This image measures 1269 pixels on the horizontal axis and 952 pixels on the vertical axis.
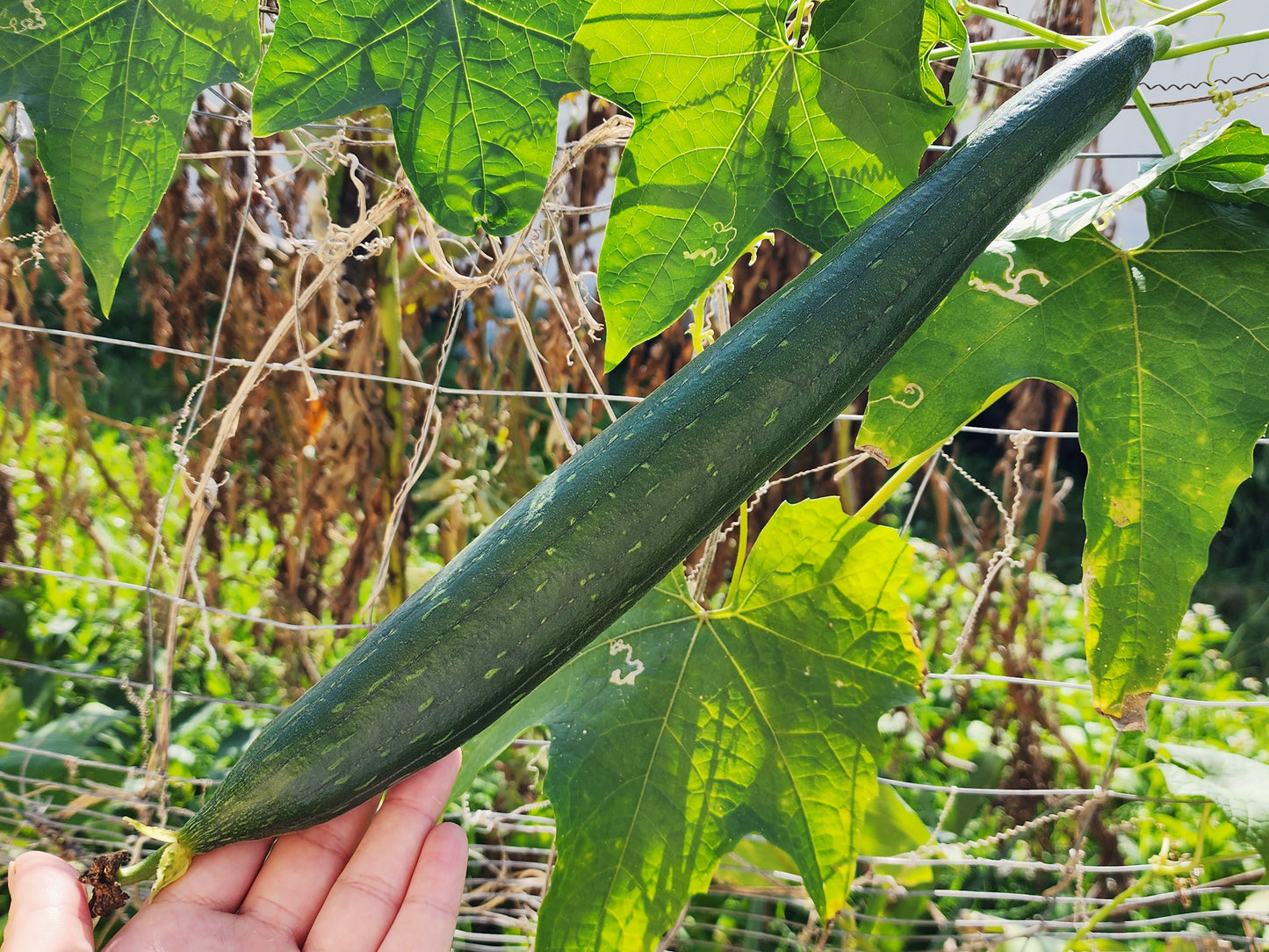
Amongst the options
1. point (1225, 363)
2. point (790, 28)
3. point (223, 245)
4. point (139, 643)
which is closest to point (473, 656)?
point (790, 28)

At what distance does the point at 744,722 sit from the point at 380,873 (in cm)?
28

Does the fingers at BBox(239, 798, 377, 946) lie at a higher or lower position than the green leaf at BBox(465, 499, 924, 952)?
lower

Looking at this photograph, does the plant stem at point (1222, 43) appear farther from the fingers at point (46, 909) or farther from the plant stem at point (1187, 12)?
the fingers at point (46, 909)

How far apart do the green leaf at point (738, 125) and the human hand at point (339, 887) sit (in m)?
0.35

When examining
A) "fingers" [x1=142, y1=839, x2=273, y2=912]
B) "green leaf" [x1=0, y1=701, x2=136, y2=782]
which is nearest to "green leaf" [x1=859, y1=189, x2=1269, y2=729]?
"fingers" [x1=142, y1=839, x2=273, y2=912]

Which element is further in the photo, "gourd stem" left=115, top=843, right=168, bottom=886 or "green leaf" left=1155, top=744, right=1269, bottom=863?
"green leaf" left=1155, top=744, right=1269, bottom=863

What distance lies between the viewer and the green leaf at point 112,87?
0.57m

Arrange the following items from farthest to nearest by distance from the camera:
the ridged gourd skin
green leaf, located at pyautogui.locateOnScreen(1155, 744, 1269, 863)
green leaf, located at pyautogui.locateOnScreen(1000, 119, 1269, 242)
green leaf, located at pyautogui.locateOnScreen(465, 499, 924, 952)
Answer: green leaf, located at pyautogui.locateOnScreen(1155, 744, 1269, 863), green leaf, located at pyautogui.locateOnScreen(465, 499, 924, 952), green leaf, located at pyautogui.locateOnScreen(1000, 119, 1269, 242), the ridged gourd skin

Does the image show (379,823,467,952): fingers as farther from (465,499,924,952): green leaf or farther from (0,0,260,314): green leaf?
(0,0,260,314): green leaf

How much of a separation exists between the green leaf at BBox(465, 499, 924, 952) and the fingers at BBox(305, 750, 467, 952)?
0.29 ft

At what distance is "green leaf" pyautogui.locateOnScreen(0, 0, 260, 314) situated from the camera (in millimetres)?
574

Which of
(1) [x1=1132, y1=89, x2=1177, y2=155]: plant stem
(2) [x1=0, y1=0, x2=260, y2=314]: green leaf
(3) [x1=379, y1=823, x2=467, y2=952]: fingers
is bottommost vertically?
(3) [x1=379, y1=823, x2=467, y2=952]: fingers

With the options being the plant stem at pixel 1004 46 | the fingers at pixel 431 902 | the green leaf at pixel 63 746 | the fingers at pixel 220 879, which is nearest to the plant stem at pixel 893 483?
the plant stem at pixel 1004 46

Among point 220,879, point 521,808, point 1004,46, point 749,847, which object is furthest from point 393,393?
point 1004,46
